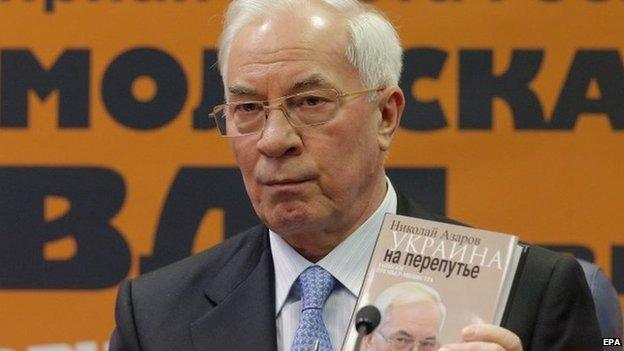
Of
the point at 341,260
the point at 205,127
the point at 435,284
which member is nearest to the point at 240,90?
the point at 341,260

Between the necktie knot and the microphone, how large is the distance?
18.5 inches

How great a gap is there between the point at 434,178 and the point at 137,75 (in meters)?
0.91

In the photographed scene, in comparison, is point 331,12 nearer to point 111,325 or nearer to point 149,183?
point 149,183

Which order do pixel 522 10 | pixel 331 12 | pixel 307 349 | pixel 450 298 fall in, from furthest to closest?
pixel 522 10, pixel 331 12, pixel 307 349, pixel 450 298

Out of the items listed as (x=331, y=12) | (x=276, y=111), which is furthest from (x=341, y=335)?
(x=331, y=12)

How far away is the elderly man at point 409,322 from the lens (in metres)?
1.83

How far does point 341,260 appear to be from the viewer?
7.87 ft

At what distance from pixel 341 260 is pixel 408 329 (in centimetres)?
57

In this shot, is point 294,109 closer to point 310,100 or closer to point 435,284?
point 310,100

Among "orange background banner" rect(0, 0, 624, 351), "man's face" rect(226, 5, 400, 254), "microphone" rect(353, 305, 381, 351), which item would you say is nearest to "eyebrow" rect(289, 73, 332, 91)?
"man's face" rect(226, 5, 400, 254)

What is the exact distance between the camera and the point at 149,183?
3568 mm

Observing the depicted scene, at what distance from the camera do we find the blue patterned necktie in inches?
89.1

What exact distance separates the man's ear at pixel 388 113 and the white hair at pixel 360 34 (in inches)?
0.9

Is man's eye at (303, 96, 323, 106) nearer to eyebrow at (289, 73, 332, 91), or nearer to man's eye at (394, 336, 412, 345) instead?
eyebrow at (289, 73, 332, 91)
